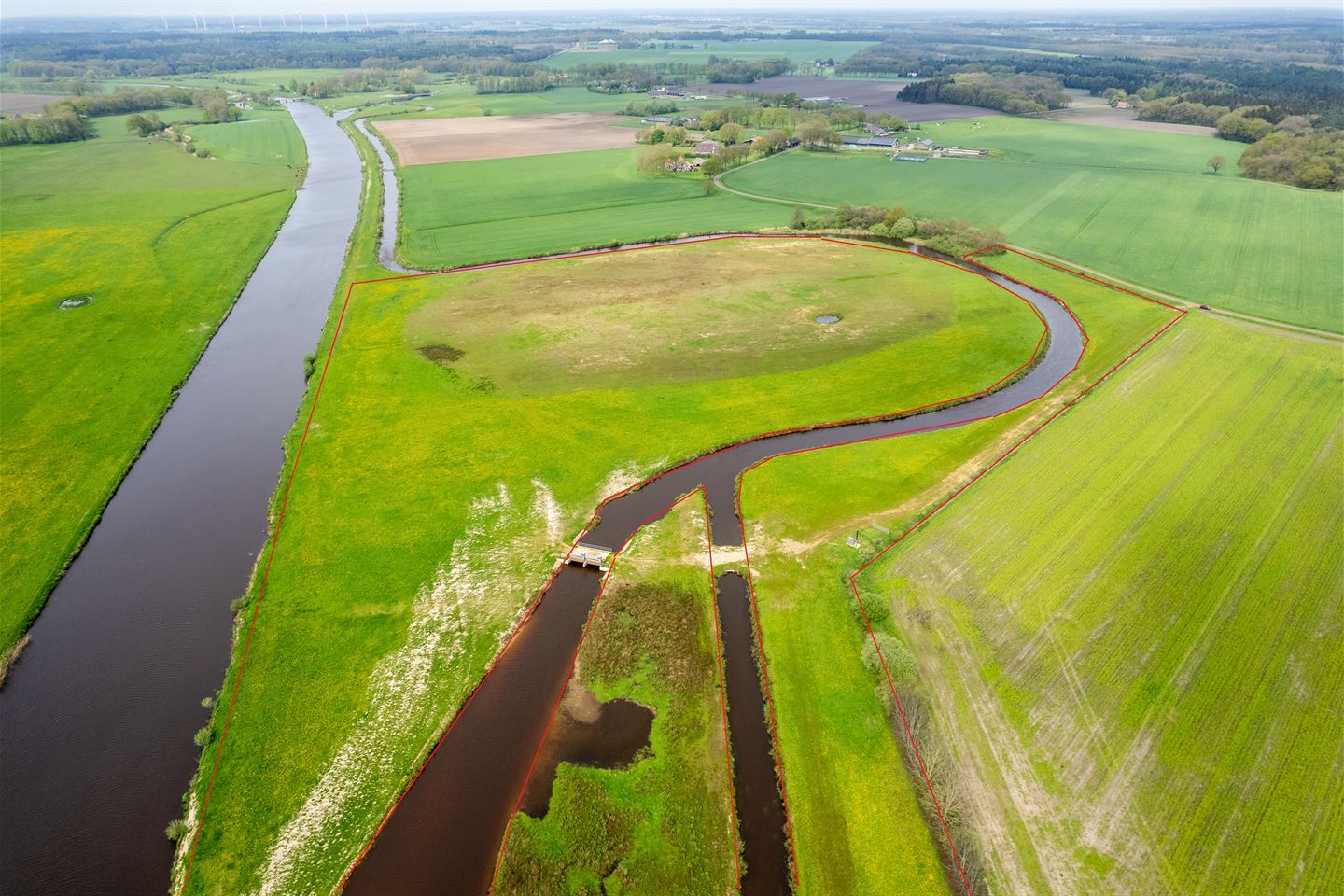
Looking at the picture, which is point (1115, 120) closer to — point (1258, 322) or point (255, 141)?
point (1258, 322)

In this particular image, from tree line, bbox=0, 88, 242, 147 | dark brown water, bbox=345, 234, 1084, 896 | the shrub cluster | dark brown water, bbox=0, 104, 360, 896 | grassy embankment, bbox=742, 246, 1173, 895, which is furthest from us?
tree line, bbox=0, 88, 242, 147

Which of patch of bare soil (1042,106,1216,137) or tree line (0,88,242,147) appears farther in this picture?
patch of bare soil (1042,106,1216,137)

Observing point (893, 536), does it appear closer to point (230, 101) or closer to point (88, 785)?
point (88, 785)

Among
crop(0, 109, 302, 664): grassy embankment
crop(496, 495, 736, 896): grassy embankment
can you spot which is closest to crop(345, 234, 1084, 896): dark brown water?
crop(496, 495, 736, 896): grassy embankment

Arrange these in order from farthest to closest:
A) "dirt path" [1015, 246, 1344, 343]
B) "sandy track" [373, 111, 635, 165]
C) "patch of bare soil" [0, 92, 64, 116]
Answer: "patch of bare soil" [0, 92, 64, 116] < "sandy track" [373, 111, 635, 165] < "dirt path" [1015, 246, 1344, 343]

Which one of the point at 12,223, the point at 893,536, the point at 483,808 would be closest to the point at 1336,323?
the point at 893,536

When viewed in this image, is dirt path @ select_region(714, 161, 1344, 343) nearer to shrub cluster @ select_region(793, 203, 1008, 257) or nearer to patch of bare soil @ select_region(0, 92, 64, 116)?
shrub cluster @ select_region(793, 203, 1008, 257)
